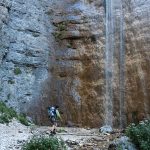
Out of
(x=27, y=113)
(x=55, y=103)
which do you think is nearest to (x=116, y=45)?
(x=55, y=103)

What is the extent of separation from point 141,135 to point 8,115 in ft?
21.8

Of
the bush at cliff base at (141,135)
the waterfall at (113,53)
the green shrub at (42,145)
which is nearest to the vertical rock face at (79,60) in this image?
the waterfall at (113,53)

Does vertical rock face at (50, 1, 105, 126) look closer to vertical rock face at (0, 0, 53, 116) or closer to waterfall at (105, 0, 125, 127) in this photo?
waterfall at (105, 0, 125, 127)

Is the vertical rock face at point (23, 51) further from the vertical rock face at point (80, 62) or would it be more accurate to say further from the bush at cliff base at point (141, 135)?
the bush at cliff base at point (141, 135)

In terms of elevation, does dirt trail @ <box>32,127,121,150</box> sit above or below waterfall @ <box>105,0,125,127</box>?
below

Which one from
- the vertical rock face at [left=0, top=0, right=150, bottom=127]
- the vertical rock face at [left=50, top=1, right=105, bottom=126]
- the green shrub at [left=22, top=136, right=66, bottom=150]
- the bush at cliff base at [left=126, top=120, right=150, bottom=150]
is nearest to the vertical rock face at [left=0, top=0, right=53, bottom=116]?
the vertical rock face at [left=0, top=0, right=150, bottom=127]

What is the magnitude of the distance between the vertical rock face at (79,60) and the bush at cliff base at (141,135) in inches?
239

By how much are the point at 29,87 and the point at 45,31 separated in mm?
3379

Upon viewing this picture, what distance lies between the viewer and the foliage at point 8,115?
651 inches

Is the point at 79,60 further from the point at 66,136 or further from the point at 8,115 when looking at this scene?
the point at 66,136

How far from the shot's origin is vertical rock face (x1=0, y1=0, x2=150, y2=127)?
1916 cm

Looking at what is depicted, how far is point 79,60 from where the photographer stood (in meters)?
20.4

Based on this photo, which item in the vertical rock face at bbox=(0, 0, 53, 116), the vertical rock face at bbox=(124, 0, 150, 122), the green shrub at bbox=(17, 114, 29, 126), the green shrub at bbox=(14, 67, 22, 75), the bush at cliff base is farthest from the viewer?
the green shrub at bbox=(14, 67, 22, 75)

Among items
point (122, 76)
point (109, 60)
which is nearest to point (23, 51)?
point (109, 60)
